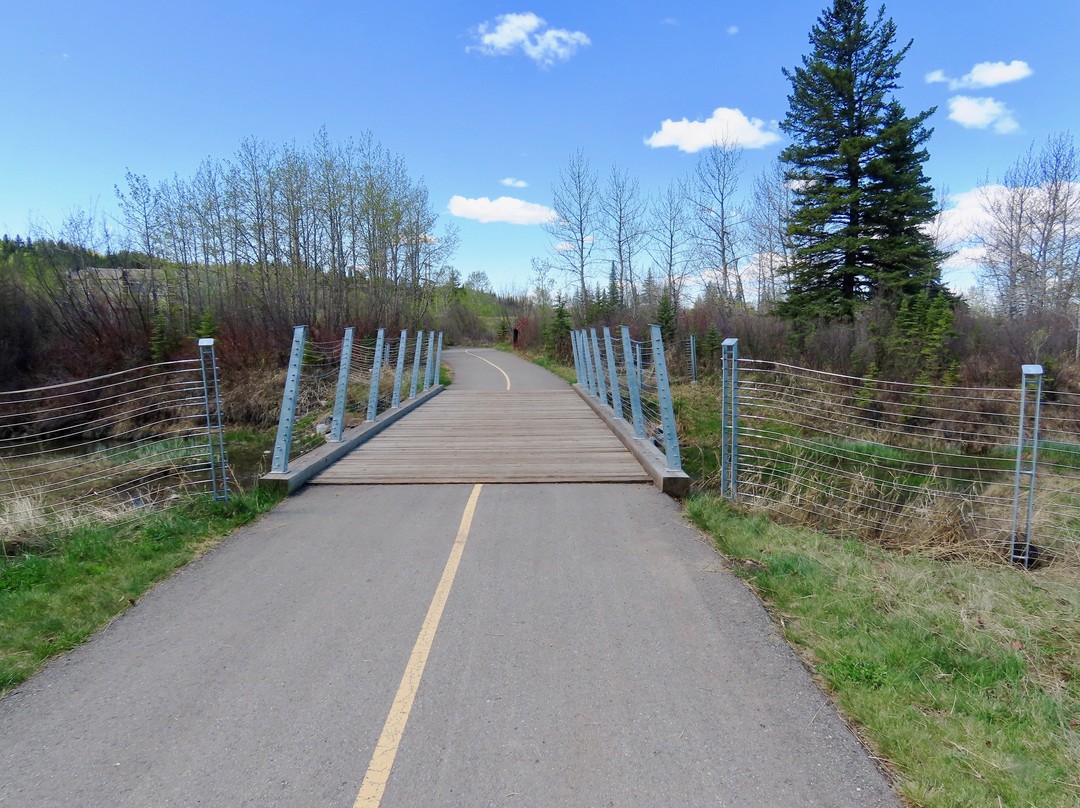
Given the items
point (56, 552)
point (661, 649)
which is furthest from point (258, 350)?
point (661, 649)

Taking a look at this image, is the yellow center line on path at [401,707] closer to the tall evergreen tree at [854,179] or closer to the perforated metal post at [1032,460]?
the perforated metal post at [1032,460]

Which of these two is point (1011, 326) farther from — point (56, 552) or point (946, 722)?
point (56, 552)

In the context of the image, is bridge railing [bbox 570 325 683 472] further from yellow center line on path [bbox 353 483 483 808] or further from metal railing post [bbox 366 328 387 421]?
metal railing post [bbox 366 328 387 421]

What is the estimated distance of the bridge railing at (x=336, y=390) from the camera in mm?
8102

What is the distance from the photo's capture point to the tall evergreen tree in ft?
81.1

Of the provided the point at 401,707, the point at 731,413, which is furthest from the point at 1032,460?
the point at 401,707

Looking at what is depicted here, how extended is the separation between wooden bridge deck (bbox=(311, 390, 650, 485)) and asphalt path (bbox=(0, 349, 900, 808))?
9.15 ft

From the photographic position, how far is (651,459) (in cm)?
860

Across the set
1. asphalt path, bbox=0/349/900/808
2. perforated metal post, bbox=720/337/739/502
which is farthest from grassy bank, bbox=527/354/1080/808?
perforated metal post, bbox=720/337/739/502

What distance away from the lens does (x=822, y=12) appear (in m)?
26.9

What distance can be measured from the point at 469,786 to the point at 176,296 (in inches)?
1311

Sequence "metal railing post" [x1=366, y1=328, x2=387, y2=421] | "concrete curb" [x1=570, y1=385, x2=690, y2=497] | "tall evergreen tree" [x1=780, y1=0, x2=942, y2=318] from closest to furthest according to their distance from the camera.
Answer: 1. "concrete curb" [x1=570, y1=385, x2=690, y2=497]
2. "metal railing post" [x1=366, y1=328, x2=387, y2=421]
3. "tall evergreen tree" [x1=780, y1=0, x2=942, y2=318]

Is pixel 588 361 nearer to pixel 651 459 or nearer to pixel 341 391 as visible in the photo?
pixel 341 391

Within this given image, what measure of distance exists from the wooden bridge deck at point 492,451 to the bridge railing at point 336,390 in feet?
2.18
